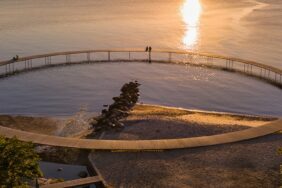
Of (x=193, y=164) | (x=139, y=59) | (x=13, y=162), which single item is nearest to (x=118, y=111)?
(x=193, y=164)

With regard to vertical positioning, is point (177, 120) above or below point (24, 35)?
below

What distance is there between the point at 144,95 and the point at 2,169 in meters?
37.6

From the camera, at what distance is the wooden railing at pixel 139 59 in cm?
6022

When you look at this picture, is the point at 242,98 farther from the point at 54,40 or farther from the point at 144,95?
the point at 54,40

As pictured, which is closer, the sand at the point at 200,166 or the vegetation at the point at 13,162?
the vegetation at the point at 13,162

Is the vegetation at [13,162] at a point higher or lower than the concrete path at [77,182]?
higher

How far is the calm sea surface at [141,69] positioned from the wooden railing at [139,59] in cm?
250

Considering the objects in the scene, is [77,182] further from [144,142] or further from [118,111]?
[118,111]

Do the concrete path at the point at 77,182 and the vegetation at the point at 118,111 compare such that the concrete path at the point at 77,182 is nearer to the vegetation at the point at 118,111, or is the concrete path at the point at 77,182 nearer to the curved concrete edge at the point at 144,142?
the curved concrete edge at the point at 144,142

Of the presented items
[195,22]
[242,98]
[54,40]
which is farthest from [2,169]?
[195,22]

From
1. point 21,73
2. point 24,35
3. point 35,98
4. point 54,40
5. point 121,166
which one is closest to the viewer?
point 121,166

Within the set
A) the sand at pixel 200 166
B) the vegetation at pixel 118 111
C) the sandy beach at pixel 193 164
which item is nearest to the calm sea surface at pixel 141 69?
the vegetation at pixel 118 111

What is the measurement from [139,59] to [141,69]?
7831 millimetres

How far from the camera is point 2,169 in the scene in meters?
14.6
